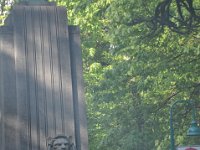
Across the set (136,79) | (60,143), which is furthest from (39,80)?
(136,79)

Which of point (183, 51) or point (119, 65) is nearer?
point (183, 51)

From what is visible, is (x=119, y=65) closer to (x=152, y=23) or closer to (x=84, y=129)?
(x=152, y=23)

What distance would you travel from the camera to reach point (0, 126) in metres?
9.09

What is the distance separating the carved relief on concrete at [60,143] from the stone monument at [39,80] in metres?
0.05

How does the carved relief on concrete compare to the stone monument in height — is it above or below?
below

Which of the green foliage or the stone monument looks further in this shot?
the green foliage

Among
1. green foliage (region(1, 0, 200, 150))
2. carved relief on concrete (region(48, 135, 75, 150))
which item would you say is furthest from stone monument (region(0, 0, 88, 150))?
green foliage (region(1, 0, 200, 150))

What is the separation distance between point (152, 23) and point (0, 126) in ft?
34.5

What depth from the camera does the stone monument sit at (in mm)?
8992

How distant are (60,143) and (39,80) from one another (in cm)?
97

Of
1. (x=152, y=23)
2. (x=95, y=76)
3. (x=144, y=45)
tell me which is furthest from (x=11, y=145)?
(x=95, y=76)

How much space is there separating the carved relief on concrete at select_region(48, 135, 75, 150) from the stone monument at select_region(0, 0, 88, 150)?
0.16 feet

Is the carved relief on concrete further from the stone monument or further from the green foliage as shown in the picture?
the green foliage

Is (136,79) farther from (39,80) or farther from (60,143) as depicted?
(60,143)
